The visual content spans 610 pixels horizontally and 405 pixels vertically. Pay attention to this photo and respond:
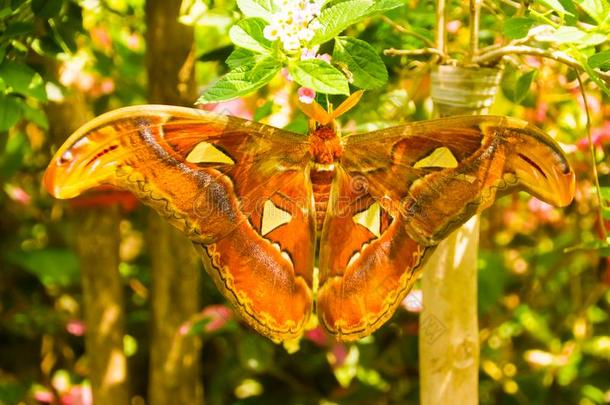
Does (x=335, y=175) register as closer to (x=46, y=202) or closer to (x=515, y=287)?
(x=515, y=287)

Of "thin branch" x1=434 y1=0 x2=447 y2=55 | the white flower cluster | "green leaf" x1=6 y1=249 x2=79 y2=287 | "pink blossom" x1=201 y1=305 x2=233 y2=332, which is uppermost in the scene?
the white flower cluster

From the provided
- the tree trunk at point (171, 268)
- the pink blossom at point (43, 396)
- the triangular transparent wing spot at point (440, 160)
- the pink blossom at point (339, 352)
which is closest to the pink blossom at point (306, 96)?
the triangular transparent wing spot at point (440, 160)

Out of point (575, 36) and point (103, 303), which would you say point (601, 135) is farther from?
point (103, 303)

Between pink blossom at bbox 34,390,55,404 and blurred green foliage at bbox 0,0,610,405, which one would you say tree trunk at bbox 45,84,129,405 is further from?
pink blossom at bbox 34,390,55,404

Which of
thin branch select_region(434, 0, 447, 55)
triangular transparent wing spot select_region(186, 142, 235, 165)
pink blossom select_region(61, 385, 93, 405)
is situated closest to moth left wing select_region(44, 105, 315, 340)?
triangular transparent wing spot select_region(186, 142, 235, 165)

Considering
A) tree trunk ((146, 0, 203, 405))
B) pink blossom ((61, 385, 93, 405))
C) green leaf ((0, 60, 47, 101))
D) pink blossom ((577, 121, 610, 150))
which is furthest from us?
pink blossom ((61, 385, 93, 405))

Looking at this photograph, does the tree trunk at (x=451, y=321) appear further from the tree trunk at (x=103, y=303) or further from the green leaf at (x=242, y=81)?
the tree trunk at (x=103, y=303)

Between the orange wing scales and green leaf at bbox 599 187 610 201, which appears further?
green leaf at bbox 599 187 610 201
